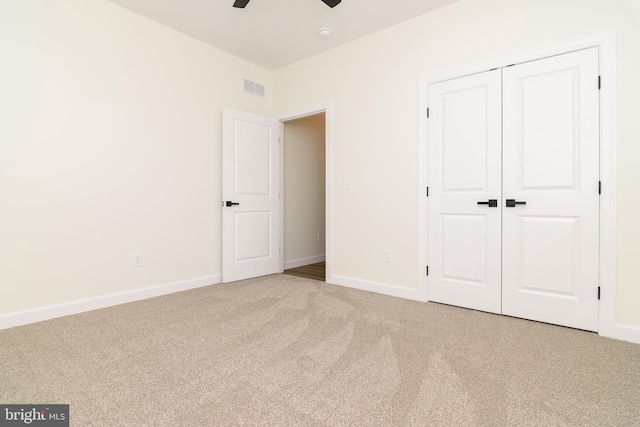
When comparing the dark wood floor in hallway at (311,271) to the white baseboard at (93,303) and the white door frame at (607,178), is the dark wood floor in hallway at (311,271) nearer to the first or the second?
the white baseboard at (93,303)

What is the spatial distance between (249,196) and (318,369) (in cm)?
265

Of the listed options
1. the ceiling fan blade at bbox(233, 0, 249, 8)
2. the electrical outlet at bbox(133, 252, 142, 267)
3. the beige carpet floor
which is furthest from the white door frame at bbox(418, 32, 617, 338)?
the electrical outlet at bbox(133, 252, 142, 267)

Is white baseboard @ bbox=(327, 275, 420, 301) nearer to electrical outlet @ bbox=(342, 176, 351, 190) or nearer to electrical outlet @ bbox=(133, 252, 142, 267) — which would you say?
electrical outlet @ bbox=(342, 176, 351, 190)

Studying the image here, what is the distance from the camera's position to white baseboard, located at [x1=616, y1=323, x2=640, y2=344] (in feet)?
6.97

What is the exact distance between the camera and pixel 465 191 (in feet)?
9.29

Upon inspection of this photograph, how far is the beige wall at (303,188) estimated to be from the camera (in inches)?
183

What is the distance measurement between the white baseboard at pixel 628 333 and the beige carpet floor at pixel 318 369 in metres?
0.09

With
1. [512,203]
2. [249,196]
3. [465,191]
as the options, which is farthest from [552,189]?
[249,196]

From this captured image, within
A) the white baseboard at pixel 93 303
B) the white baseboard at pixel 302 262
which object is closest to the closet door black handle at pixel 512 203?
the white baseboard at pixel 302 262

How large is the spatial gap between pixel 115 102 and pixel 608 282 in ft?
14.0

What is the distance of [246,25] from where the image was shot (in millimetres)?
3260

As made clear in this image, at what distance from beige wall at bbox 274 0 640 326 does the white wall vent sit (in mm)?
242

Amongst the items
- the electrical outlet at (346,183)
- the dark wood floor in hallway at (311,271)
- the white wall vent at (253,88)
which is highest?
the white wall vent at (253,88)

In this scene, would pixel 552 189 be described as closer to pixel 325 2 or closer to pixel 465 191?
pixel 465 191
